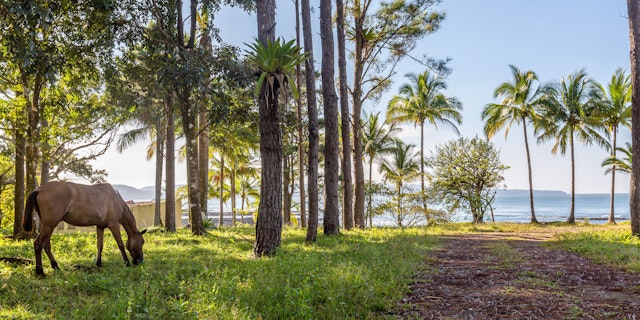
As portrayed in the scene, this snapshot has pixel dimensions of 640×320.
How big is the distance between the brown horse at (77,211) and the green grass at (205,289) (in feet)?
1.33

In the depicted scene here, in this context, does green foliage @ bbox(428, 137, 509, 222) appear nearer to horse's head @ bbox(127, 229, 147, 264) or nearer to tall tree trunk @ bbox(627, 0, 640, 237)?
tall tree trunk @ bbox(627, 0, 640, 237)

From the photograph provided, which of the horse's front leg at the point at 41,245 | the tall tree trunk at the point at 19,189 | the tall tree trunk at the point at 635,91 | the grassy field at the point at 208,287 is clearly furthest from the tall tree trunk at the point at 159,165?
the tall tree trunk at the point at 635,91

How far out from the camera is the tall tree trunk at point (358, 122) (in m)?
18.5

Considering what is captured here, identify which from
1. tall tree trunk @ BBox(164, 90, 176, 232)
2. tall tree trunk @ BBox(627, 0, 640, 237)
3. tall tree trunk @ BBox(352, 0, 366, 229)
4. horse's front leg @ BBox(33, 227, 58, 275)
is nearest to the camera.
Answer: horse's front leg @ BBox(33, 227, 58, 275)

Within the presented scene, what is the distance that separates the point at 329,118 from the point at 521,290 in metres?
8.06

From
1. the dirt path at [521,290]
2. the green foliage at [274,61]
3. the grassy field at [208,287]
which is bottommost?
the dirt path at [521,290]

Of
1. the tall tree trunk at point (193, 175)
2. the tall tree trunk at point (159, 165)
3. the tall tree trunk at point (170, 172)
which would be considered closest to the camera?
the tall tree trunk at point (193, 175)

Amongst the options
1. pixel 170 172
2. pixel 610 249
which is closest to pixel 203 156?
pixel 170 172

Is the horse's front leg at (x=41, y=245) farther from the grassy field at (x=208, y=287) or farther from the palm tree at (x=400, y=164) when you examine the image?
the palm tree at (x=400, y=164)

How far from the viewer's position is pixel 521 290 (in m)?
6.16

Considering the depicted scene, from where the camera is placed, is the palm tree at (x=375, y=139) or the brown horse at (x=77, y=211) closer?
the brown horse at (x=77, y=211)

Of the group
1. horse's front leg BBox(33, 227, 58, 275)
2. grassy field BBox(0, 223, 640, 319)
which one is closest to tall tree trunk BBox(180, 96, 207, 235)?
grassy field BBox(0, 223, 640, 319)

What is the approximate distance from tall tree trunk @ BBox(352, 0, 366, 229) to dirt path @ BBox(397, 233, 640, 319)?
9.07 metres

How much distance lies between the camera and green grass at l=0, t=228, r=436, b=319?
442cm
